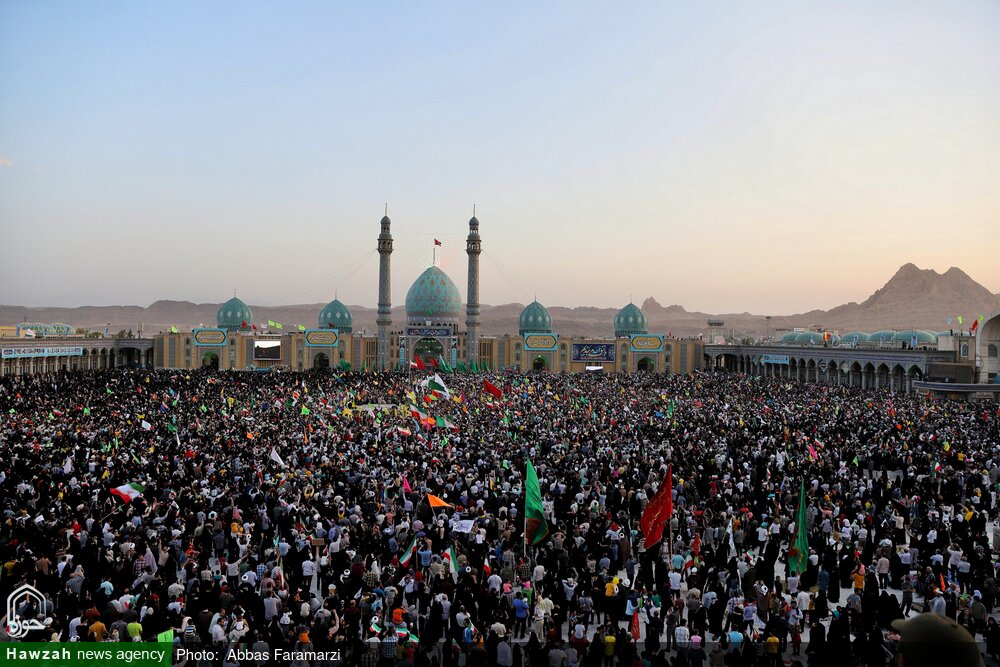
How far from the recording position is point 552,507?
1639cm

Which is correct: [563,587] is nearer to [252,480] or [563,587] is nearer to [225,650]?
[225,650]

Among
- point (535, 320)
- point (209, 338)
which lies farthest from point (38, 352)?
point (535, 320)

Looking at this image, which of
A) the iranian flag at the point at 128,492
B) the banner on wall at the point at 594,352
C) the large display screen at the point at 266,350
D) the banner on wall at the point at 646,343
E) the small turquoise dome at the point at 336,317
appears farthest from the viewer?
the small turquoise dome at the point at 336,317

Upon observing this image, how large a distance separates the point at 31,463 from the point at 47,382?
77.1ft

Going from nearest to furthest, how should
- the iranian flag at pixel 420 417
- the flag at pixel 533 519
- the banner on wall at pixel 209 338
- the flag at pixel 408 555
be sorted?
the flag at pixel 408 555 < the flag at pixel 533 519 < the iranian flag at pixel 420 417 < the banner on wall at pixel 209 338

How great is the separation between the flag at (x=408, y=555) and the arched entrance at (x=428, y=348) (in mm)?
56726

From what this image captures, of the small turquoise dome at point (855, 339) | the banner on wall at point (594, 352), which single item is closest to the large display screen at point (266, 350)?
the banner on wall at point (594, 352)

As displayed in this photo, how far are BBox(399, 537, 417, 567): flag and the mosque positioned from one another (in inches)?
2097

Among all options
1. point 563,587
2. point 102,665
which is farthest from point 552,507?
point 102,665

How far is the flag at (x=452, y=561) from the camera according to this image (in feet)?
34.4

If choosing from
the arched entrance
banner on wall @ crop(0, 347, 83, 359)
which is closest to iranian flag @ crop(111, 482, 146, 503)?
banner on wall @ crop(0, 347, 83, 359)

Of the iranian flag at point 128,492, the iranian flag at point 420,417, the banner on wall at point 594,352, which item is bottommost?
the iranian flag at point 128,492

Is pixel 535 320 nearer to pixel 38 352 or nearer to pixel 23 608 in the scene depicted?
pixel 38 352

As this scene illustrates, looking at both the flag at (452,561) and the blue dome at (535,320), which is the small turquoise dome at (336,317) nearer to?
the blue dome at (535,320)
